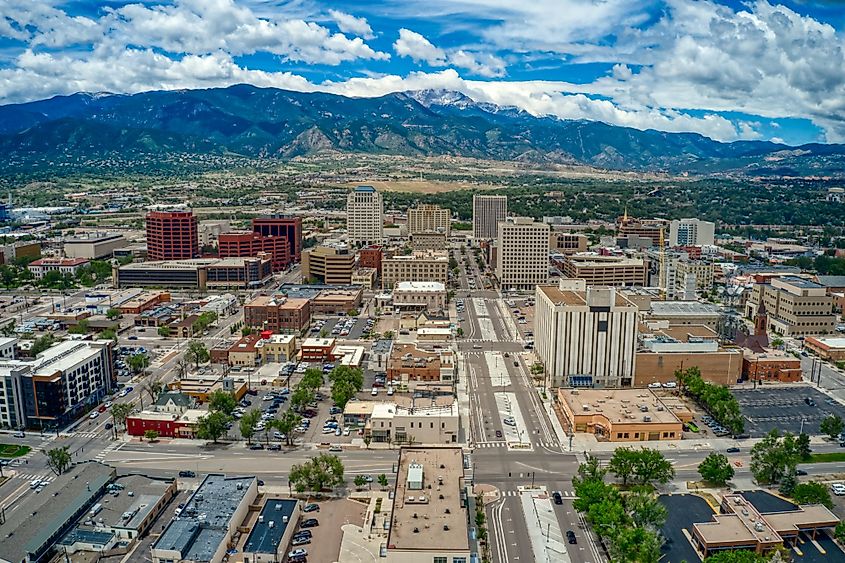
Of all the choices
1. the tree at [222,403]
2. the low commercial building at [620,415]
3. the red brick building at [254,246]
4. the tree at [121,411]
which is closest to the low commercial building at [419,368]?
the low commercial building at [620,415]

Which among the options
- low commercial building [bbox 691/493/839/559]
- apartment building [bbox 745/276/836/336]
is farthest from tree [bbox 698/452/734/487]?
apartment building [bbox 745/276/836/336]

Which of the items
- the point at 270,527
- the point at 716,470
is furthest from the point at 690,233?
the point at 270,527

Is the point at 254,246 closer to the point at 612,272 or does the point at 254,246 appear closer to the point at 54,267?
the point at 54,267

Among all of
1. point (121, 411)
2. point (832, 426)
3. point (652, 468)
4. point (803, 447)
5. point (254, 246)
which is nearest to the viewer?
point (652, 468)

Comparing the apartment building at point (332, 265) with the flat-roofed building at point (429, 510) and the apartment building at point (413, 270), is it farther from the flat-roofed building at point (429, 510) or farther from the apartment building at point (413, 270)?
the flat-roofed building at point (429, 510)

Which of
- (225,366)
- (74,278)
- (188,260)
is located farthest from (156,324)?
(74,278)

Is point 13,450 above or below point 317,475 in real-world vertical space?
below

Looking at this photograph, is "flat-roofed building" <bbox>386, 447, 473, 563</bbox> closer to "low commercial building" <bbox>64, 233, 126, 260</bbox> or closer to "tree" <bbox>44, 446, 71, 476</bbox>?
"tree" <bbox>44, 446, 71, 476</bbox>
